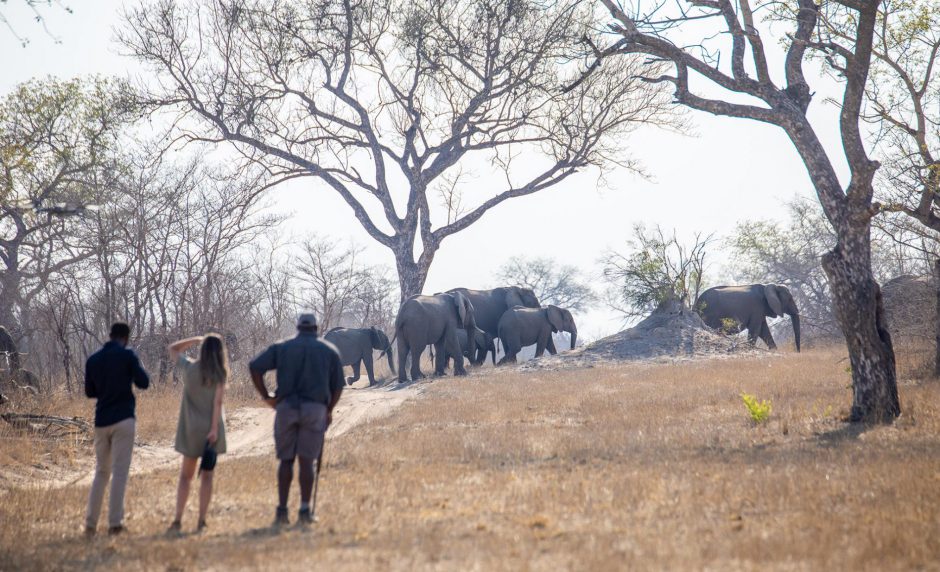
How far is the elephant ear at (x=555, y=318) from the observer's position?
3914 centimetres

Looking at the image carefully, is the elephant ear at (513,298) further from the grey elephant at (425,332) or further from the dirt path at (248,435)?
the dirt path at (248,435)

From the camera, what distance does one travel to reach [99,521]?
30.4 ft

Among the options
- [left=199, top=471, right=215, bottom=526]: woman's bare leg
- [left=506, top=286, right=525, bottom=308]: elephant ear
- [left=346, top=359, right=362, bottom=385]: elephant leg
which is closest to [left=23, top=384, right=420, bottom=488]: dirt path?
[left=199, top=471, right=215, bottom=526]: woman's bare leg

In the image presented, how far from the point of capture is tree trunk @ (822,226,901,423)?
547 inches

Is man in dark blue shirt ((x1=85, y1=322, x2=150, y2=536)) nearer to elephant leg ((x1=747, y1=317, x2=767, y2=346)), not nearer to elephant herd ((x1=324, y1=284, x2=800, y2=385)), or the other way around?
elephant herd ((x1=324, y1=284, x2=800, y2=385))

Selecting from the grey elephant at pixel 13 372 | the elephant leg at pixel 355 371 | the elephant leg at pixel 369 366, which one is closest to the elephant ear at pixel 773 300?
the elephant leg at pixel 369 366

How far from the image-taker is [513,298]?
4134 cm

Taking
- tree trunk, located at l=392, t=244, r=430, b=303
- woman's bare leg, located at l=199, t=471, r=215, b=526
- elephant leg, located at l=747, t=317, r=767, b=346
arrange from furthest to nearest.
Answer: elephant leg, located at l=747, t=317, r=767, b=346 < tree trunk, located at l=392, t=244, r=430, b=303 < woman's bare leg, located at l=199, t=471, r=215, b=526

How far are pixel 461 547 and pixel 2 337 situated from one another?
1862 cm

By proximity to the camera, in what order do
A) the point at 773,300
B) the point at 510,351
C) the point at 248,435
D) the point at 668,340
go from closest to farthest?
the point at 248,435
the point at 668,340
the point at 510,351
the point at 773,300

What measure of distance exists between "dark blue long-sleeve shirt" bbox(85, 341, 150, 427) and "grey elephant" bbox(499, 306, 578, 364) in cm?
2887

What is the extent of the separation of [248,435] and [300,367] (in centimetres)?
1027

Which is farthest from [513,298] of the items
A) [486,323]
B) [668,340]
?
[668,340]

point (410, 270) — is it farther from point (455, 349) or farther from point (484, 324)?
point (455, 349)
